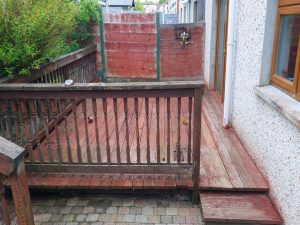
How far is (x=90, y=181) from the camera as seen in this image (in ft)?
8.93

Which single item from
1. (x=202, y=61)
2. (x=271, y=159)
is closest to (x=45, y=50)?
(x=271, y=159)

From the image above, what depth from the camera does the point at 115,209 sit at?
2646 mm

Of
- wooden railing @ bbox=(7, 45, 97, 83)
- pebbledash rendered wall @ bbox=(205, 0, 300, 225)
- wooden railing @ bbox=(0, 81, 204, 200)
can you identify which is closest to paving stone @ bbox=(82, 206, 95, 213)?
wooden railing @ bbox=(0, 81, 204, 200)

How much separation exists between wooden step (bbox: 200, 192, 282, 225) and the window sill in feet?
2.74

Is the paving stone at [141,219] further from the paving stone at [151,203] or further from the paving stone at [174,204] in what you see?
the paving stone at [174,204]

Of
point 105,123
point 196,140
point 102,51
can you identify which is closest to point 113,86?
point 105,123

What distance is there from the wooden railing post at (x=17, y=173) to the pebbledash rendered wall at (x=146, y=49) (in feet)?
17.1

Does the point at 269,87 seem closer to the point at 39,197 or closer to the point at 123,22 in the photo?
the point at 39,197

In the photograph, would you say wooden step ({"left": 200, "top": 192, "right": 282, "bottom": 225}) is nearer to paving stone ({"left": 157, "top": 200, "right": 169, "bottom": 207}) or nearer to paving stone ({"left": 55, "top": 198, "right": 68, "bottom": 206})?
paving stone ({"left": 157, "top": 200, "right": 169, "bottom": 207})

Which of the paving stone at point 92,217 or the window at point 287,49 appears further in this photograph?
the paving stone at point 92,217

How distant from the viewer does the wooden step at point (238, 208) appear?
2.29 m

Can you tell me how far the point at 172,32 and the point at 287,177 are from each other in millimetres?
4601

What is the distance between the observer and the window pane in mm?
2293

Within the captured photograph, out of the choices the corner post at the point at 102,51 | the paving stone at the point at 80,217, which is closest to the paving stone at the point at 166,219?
the paving stone at the point at 80,217
